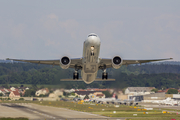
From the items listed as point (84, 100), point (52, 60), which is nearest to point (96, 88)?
point (84, 100)

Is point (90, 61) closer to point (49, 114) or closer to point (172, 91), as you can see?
point (49, 114)

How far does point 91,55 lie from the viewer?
39.3 m

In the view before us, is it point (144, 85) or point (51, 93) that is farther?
point (144, 85)

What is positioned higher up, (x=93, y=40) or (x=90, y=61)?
(x=93, y=40)

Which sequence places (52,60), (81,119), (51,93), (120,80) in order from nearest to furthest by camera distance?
(52,60) < (81,119) < (120,80) < (51,93)

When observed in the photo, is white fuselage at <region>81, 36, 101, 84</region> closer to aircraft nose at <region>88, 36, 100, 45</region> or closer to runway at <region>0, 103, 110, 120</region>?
aircraft nose at <region>88, 36, 100, 45</region>

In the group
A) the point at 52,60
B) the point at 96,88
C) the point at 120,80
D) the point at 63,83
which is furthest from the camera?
the point at 96,88

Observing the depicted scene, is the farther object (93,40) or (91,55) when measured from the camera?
(91,55)

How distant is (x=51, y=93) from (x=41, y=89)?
992cm

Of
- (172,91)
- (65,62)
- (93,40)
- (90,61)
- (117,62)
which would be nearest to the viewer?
(93,40)

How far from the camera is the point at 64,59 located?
41.9 metres

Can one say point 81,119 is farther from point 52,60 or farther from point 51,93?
point 51,93

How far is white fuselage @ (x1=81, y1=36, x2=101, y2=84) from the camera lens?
124 ft

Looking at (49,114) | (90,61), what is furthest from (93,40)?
(49,114)
